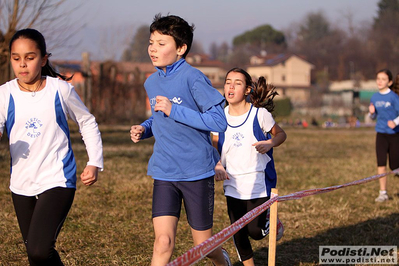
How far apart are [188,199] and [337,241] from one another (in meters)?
3.14

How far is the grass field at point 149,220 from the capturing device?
226 inches

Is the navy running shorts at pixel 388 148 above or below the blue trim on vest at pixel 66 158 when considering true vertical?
below

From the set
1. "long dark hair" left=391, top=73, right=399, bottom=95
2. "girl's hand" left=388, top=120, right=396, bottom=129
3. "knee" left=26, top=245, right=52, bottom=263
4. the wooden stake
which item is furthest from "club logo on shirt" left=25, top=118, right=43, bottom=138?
"long dark hair" left=391, top=73, right=399, bottom=95

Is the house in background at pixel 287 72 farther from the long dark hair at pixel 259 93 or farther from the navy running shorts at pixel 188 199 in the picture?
the navy running shorts at pixel 188 199

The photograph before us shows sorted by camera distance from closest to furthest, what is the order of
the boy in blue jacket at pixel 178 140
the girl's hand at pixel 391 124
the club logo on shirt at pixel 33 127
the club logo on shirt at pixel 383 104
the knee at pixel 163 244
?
the club logo on shirt at pixel 33 127 → the knee at pixel 163 244 → the boy in blue jacket at pixel 178 140 → the girl's hand at pixel 391 124 → the club logo on shirt at pixel 383 104

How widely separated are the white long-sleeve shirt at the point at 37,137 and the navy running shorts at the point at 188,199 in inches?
21.8

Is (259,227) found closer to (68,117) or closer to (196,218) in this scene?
(196,218)

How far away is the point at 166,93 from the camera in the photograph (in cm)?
392

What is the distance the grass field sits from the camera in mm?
5738

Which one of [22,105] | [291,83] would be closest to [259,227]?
[22,105]

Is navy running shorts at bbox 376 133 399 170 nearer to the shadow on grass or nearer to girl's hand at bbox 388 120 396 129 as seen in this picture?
girl's hand at bbox 388 120 396 129

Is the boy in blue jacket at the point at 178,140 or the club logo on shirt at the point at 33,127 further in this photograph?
the boy in blue jacket at the point at 178,140

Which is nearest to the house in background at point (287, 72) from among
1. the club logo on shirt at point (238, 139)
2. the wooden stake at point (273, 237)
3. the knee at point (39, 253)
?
the club logo on shirt at point (238, 139)

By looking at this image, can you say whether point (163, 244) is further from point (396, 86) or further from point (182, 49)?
point (396, 86)
